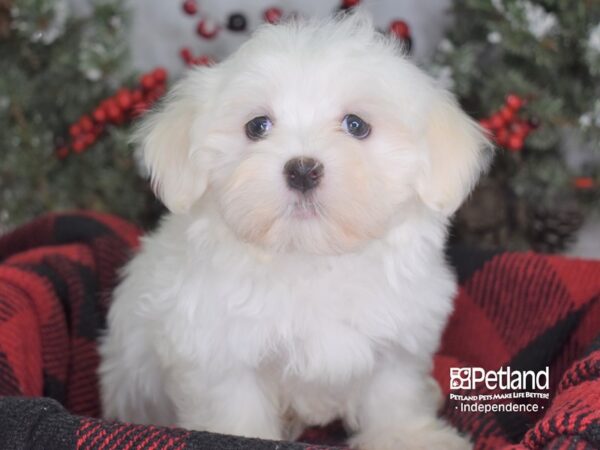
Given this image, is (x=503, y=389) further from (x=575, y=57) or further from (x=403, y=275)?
(x=575, y=57)

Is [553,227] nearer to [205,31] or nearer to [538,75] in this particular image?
[538,75]

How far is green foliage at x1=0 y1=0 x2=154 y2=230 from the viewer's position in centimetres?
322

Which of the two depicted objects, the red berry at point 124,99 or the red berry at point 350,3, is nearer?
the red berry at point 350,3

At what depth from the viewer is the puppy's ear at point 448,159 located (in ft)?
6.22

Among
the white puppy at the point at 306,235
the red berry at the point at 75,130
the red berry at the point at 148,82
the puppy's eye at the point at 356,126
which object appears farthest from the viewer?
the red berry at the point at 75,130

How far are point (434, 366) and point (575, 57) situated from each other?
136 cm

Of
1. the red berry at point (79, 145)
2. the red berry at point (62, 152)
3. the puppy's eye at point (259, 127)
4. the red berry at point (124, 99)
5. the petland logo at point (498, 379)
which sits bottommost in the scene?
the petland logo at point (498, 379)

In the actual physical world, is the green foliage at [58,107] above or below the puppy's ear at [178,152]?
below

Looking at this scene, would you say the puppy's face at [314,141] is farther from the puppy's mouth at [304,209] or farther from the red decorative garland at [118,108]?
the red decorative garland at [118,108]

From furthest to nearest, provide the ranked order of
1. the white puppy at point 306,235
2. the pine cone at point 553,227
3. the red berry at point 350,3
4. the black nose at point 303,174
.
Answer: the pine cone at point 553,227 < the red berry at point 350,3 < the white puppy at point 306,235 < the black nose at point 303,174

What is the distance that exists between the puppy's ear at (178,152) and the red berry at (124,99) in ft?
3.86

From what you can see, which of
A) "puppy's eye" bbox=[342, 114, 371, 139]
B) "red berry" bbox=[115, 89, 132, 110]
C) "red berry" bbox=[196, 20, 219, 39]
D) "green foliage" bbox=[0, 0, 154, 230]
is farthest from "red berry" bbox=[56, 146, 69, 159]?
"puppy's eye" bbox=[342, 114, 371, 139]

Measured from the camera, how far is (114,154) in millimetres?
3422

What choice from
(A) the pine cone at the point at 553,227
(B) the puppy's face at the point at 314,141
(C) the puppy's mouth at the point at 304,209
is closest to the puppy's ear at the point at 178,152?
(B) the puppy's face at the point at 314,141
